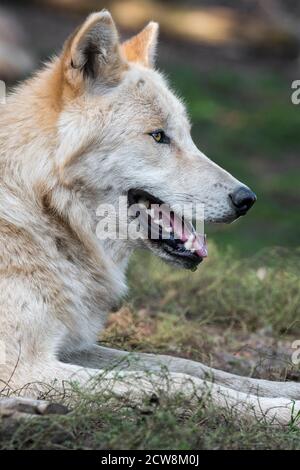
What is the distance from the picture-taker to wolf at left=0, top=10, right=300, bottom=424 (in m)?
4.17

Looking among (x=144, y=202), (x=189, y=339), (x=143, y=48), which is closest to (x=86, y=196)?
(x=144, y=202)

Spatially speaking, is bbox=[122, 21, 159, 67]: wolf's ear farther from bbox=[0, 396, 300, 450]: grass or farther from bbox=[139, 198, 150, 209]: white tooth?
bbox=[0, 396, 300, 450]: grass

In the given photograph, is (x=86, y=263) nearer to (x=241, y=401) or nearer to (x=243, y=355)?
(x=241, y=401)

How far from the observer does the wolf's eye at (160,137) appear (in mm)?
4599

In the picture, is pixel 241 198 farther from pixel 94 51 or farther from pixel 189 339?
pixel 189 339

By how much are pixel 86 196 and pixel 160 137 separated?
489mm

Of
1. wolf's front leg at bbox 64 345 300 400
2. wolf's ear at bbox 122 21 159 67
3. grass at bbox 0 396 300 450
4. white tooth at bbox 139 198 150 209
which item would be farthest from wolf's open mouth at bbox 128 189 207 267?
grass at bbox 0 396 300 450

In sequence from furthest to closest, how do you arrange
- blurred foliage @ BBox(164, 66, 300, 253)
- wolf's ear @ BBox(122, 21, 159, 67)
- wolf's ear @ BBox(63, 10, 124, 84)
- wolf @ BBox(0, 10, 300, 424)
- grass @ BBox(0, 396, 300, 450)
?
blurred foliage @ BBox(164, 66, 300, 253), wolf's ear @ BBox(122, 21, 159, 67), wolf's ear @ BBox(63, 10, 124, 84), wolf @ BBox(0, 10, 300, 424), grass @ BBox(0, 396, 300, 450)

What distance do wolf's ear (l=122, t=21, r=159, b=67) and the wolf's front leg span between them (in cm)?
158

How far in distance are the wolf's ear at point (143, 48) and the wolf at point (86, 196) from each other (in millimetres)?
346

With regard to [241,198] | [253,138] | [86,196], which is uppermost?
[253,138]

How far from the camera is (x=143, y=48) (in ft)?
17.0

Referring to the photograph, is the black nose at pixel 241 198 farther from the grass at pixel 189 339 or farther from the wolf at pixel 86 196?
the grass at pixel 189 339

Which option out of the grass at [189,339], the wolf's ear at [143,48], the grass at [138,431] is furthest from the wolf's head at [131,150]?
the grass at [138,431]
